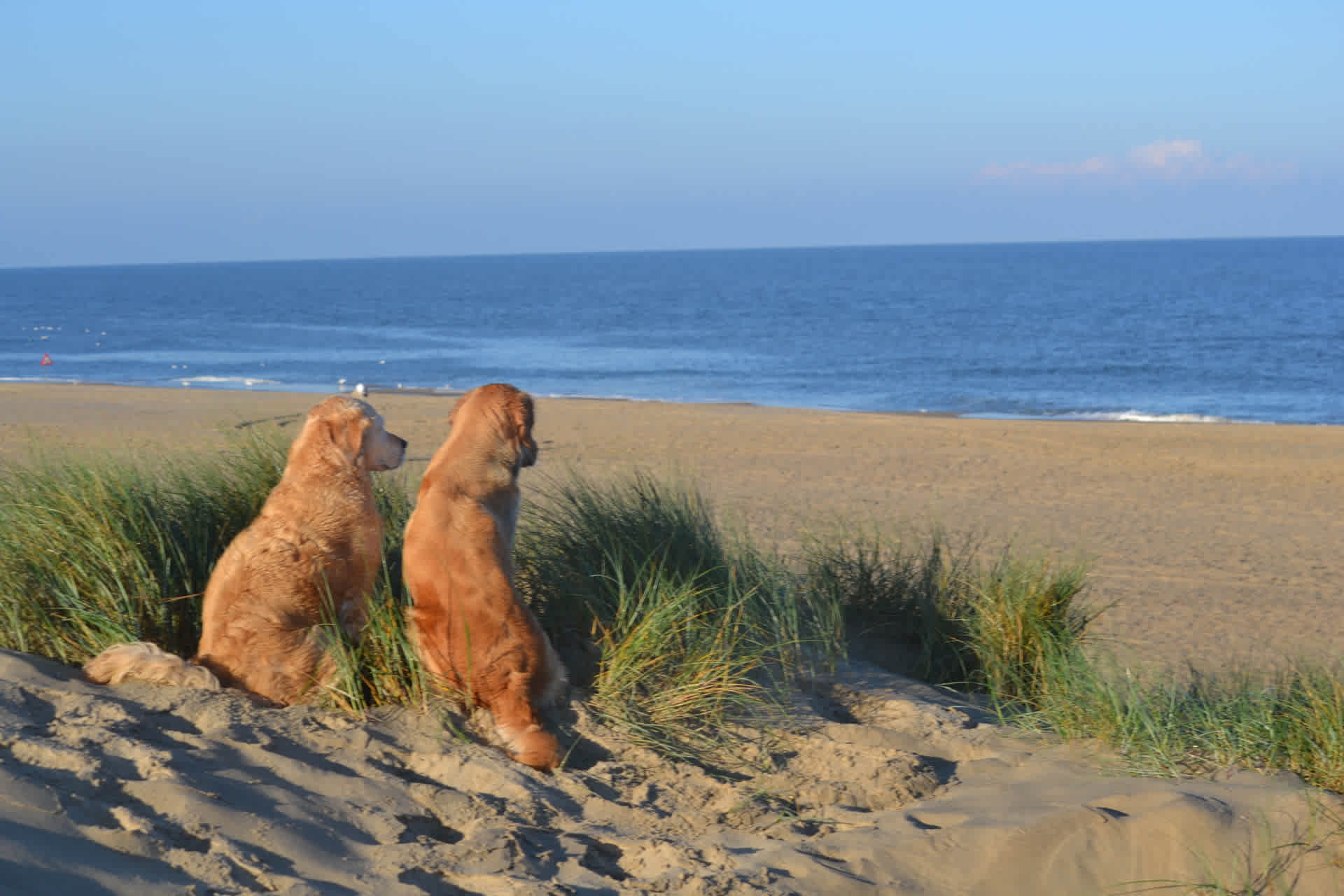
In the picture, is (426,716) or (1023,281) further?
(1023,281)

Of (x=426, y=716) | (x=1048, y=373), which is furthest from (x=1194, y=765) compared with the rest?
(x=1048, y=373)

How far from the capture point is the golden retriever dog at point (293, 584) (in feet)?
13.0

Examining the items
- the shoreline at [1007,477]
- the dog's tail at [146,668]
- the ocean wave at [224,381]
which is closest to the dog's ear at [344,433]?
the dog's tail at [146,668]

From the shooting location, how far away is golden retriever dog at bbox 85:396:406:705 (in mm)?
3973

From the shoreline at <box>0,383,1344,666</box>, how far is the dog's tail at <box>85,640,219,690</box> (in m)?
1.87

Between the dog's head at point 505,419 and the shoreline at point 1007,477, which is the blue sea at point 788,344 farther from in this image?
the dog's head at point 505,419

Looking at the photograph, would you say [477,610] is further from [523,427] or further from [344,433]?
[344,433]

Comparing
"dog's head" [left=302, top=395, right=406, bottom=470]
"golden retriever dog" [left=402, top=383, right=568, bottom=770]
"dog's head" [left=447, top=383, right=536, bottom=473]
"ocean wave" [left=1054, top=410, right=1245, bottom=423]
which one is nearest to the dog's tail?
"golden retriever dog" [left=402, top=383, right=568, bottom=770]

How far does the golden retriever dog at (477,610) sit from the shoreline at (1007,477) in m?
1.34

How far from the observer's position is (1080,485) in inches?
582

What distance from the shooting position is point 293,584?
13.0ft

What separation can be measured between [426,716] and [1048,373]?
35926mm

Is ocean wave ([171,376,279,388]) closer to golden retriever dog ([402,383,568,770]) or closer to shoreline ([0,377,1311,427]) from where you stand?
shoreline ([0,377,1311,427])

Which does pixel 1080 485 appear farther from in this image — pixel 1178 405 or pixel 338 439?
pixel 1178 405
